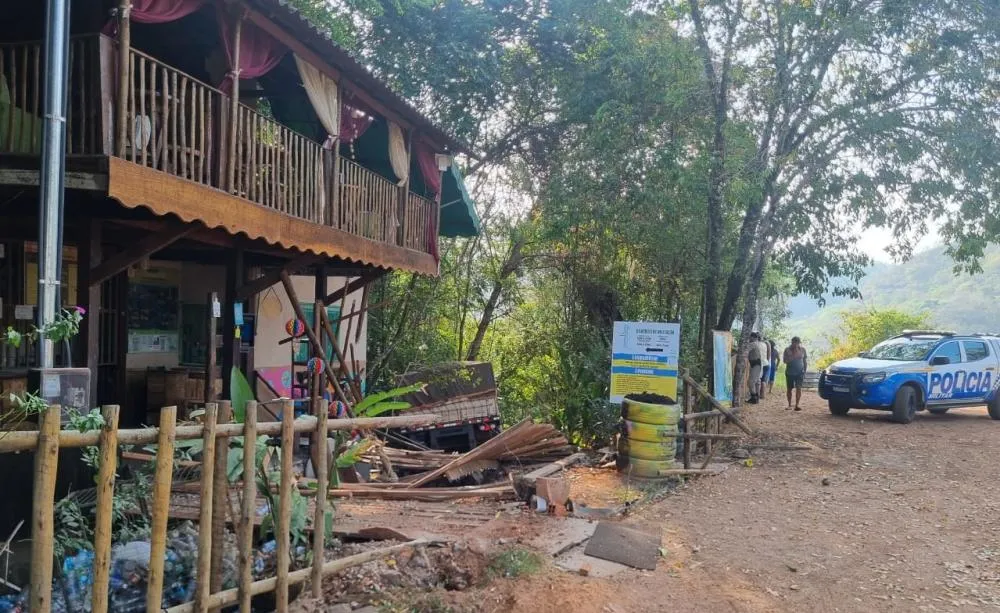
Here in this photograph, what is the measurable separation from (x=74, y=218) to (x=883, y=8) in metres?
12.1

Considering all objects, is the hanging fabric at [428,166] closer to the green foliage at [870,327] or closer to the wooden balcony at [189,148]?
the wooden balcony at [189,148]

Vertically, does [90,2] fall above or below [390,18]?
→ below

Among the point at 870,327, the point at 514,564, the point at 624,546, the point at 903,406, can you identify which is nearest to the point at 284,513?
the point at 514,564

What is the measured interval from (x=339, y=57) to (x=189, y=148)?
2292 millimetres

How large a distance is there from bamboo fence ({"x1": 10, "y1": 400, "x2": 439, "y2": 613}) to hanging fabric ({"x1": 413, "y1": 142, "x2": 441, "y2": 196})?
7.95 m

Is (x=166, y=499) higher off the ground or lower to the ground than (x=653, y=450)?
higher

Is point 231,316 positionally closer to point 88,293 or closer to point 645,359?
point 88,293

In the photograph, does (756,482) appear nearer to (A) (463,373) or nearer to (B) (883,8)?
(A) (463,373)

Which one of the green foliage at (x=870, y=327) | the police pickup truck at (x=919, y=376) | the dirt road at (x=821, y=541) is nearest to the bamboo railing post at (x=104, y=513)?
the dirt road at (x=821, y=541)

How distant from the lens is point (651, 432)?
9820mm

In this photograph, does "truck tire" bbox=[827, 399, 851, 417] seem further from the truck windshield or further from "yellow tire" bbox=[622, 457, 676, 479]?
"yellow tire" bbox=[622, 457, 676, 479]

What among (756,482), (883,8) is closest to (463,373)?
(756,482)

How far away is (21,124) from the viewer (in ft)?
19.7

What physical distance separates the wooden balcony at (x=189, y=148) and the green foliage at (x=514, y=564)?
12.6 ft
